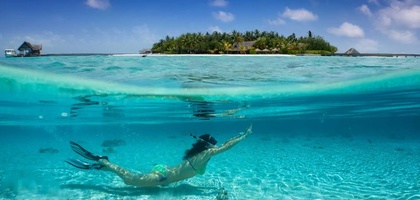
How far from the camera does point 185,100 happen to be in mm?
19906

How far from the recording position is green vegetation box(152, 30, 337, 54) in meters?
86.0

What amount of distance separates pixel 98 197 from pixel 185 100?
10812 millimetres

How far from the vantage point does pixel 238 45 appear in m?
93.2

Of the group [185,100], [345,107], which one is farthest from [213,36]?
[185,100]

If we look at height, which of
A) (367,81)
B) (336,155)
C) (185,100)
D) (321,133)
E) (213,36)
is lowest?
(321,133)

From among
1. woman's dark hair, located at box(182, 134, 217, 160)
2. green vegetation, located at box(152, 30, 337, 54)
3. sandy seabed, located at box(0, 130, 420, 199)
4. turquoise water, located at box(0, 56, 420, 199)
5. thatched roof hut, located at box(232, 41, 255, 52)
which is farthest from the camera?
thatched roof hut, located at box(232, 41, 255, 52)

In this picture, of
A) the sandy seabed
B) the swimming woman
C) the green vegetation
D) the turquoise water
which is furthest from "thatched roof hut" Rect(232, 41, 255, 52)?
the swimming woman

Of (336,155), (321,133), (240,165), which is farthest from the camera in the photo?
(321,133)

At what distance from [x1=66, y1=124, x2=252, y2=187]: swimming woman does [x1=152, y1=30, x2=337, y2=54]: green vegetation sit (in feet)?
252

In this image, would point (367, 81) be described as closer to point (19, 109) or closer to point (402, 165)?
point (402, 165)

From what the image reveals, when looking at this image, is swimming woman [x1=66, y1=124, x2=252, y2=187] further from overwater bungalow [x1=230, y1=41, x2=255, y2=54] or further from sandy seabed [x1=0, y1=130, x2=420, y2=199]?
overwater bungalow [x1=230, y1=41, x2=255, y2=54]

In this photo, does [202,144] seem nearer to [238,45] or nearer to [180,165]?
[180,165]

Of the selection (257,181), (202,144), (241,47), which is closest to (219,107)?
(257,181)

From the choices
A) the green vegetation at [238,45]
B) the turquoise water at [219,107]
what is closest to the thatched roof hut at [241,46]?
the green vegetation at [238,45]
